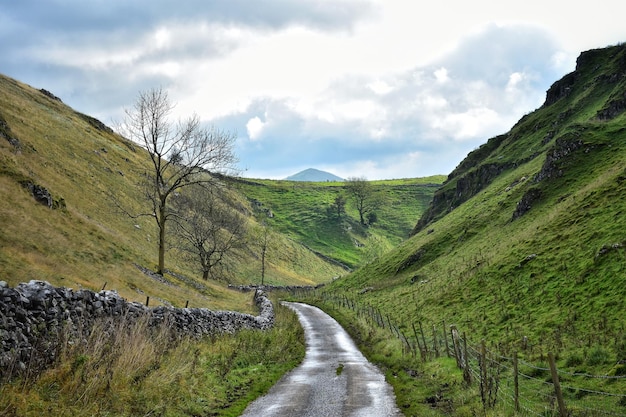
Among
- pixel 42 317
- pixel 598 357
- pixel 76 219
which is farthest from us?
pixel 76 219

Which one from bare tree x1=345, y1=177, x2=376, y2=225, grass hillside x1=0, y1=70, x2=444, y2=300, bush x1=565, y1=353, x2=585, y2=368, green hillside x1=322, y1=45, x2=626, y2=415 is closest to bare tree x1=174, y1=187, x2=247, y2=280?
grass hillside x1=0, y1=70, x2=444, y2=300

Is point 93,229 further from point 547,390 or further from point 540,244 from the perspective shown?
point 547,390

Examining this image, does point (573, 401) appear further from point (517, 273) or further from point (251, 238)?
point (251, 238)

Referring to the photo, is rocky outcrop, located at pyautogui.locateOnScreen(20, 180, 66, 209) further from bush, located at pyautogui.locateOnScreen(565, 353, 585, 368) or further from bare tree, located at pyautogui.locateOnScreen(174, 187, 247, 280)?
bush, located at pyautogui.locateOnScreen(565, 353, 585, 368)

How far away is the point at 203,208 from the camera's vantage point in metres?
72.1

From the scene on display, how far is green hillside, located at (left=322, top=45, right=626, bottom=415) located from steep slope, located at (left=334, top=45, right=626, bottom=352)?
4.2 inches

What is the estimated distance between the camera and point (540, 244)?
32688 millimetres

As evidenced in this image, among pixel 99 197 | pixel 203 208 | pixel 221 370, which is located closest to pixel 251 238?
pixel 203 208

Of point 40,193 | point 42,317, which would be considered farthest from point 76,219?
point 42,317

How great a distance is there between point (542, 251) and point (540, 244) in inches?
64.6

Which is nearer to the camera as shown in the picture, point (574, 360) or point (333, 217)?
point (574, 360)

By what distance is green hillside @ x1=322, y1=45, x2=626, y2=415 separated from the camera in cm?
2025

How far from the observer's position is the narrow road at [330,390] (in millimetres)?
14383

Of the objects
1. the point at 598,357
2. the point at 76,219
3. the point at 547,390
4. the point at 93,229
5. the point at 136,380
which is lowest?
the point at 547,390
